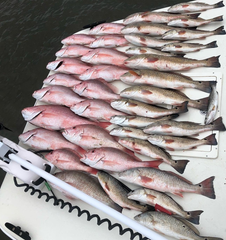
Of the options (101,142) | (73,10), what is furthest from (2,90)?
(101,142)

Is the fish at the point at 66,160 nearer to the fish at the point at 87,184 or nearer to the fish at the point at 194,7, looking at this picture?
the fish at the point at 87,184

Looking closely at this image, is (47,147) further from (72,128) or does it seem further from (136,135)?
(136,135)

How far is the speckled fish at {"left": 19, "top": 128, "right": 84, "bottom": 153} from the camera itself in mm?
2801

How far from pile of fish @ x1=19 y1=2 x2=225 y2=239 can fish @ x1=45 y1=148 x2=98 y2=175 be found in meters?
0.01

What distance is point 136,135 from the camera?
8.62 ft

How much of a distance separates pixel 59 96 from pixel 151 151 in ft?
4.88

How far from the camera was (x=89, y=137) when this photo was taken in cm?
269

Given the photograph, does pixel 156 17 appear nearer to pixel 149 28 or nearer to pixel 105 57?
pixel 149 28

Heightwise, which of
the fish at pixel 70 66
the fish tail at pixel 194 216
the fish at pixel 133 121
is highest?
the fish at pixel 70 66

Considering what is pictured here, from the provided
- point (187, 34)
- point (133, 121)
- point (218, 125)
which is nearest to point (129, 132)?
point (133, 121)

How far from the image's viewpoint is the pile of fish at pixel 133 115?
2227 millimetres

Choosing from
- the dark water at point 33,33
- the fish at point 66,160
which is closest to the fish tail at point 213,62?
the fish at point 66,160

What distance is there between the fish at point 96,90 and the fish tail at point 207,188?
4.72 ft

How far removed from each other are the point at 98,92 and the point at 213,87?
1393mm
